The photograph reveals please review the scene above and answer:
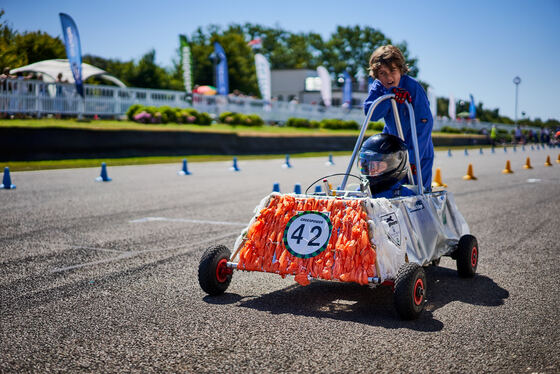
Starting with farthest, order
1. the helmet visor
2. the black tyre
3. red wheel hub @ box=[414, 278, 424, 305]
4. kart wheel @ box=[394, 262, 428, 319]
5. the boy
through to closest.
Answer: the boy, the helmet visor, the black tyre, red wheel hub @ box=[414, 278, 424, 305], kart wheel @ box=[394, 262, 428, 319]

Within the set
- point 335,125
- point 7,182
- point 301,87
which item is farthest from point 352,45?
point 7,182

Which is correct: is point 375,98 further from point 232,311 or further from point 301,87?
point 301,87

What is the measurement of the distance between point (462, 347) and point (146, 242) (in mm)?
4154

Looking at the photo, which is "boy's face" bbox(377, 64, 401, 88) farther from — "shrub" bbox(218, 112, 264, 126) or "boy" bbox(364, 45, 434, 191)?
"shrub" bbox(218, 112, 264, 126)

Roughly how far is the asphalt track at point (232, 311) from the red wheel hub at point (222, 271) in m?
0.17

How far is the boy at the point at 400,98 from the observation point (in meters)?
5.35

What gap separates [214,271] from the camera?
452cm

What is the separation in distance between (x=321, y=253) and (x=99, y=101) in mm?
24763

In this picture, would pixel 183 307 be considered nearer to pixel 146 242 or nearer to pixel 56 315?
pixel 56 315

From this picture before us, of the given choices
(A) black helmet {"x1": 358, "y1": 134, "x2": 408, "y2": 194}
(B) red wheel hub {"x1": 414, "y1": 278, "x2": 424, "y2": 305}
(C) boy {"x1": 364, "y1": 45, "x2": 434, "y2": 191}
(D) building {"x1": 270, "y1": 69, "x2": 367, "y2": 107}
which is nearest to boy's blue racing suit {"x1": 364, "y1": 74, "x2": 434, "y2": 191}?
(C) boy {"x1": 364, "y1": 45, "x2": 434, "y2": 191}

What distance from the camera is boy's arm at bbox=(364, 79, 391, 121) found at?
5508 mm

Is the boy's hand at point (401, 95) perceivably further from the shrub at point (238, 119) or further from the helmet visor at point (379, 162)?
the shrub at point (238, 119)

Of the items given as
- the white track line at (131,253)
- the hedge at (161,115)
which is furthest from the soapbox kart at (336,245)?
the hedge at (161,115)

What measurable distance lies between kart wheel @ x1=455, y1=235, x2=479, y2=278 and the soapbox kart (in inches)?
19.6
